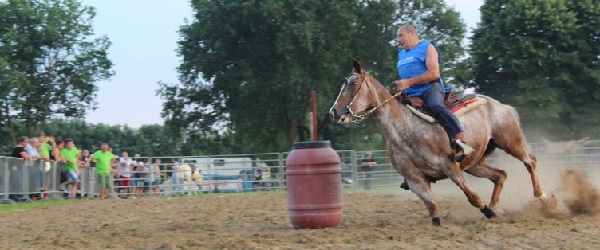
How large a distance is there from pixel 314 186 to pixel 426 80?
6.24ft

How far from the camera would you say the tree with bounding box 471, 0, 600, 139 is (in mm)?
35812

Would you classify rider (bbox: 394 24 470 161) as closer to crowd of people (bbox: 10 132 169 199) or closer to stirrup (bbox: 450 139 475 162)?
stirrup (bbox: 450 139 475 162)

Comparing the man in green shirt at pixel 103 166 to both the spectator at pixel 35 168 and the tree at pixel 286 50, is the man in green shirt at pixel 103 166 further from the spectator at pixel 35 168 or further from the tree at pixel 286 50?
the tree at pixel 286 50

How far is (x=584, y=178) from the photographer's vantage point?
11742 millimetres

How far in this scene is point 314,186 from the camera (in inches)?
408

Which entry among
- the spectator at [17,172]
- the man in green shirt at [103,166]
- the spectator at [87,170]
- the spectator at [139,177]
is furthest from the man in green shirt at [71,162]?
the spectator at [139,177]

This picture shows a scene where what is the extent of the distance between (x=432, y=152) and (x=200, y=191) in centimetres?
1844

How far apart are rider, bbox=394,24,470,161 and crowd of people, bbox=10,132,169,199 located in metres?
11.6

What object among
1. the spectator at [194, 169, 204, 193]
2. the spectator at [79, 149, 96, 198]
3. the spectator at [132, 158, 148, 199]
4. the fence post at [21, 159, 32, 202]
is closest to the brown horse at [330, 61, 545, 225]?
the fence post at [21, 159, 32, 202]

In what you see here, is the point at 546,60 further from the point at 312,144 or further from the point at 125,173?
the point at 312,144

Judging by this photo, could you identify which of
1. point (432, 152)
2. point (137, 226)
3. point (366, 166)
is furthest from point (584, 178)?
point (366, 166)

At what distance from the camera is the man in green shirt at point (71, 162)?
849 inches

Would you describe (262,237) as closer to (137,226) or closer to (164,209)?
(137,226)

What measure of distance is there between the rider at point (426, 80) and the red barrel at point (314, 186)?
4.30 feet
